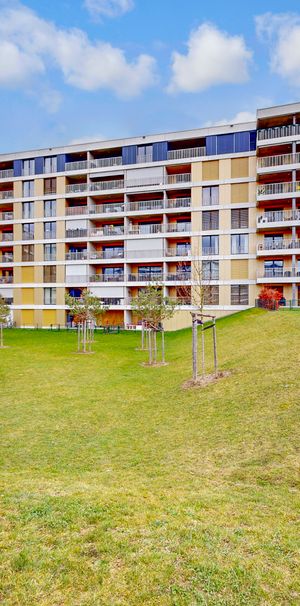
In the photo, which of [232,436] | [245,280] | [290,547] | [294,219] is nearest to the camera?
[290,547]

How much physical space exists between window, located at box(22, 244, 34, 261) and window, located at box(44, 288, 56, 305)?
14.2 feet

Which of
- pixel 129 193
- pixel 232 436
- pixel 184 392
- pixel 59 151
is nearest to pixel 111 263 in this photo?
pixel 129 193

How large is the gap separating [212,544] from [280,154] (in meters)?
39.1

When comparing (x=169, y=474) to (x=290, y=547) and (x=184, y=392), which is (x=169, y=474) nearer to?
(x=290, y=547)

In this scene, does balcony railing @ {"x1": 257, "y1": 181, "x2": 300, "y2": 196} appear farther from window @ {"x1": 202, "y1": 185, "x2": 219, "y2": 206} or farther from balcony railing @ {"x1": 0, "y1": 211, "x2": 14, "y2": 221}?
balcony railing @ {"x1": 0, "y1": 211, "x2": 14, "y2": 221}

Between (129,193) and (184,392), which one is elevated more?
(129,193)

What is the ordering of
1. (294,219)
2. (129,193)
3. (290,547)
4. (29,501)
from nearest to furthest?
(290,547) → (29,501) → (294,219) → (129,193)

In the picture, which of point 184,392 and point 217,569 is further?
point 184,392

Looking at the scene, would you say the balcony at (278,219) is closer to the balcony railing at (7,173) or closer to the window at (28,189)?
the window at (28,189)

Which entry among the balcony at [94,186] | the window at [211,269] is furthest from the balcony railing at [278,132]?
the balcony at [94,186]

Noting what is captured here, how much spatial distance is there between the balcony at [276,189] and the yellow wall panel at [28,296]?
27.4m

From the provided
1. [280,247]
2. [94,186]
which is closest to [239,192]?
[280,247]

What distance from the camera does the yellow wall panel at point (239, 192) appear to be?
38.0 meters

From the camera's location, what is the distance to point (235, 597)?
355cm
